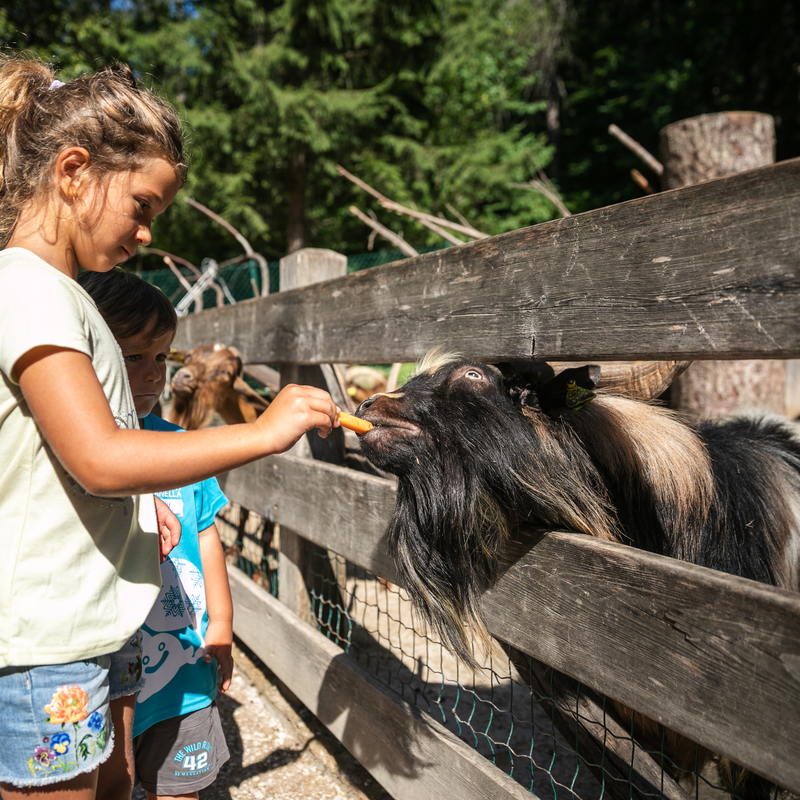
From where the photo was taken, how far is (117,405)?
132 centimetres

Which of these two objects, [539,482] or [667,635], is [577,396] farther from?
[667,635]

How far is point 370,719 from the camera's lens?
239 cm

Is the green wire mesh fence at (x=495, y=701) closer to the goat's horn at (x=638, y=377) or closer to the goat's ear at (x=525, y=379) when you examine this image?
the goat's ear at (x=525, y=379)

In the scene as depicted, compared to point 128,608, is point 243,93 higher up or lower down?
higher up

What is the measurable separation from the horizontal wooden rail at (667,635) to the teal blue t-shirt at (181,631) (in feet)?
2.97

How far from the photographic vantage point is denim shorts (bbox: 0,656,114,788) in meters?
1.21

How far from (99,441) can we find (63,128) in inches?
26.4

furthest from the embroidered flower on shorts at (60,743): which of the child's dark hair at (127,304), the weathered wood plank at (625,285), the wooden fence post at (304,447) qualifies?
the wooden fence post at (304,447)

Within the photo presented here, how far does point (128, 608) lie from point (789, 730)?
1222mm

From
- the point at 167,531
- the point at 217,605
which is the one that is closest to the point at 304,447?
the point at 217,605

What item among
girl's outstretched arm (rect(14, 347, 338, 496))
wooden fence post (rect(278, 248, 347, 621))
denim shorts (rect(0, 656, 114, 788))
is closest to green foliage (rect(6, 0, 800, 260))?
wooden fence post (rect(278, 248, 347, 621))

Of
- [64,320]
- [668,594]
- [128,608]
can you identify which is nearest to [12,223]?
[64,320]

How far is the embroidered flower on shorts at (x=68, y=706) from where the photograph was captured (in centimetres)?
122

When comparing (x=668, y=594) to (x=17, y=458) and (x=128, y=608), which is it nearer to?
(x=128, y=608)
